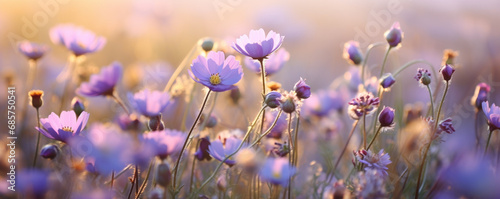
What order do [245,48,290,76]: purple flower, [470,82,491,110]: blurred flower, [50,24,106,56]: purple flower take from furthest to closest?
1. [50,24,106,56]: purple flower
2. [245,48,290,76]: purple flower
3. [470,82,491,110]: blurred flower

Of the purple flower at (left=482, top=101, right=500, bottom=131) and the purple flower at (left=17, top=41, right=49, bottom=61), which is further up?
the purple flower at (left=17, top=41, right=49, bottom=61)

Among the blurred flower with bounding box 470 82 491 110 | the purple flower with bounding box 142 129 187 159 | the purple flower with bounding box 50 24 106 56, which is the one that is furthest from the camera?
the purple flower with bounding box 50 24 106 56

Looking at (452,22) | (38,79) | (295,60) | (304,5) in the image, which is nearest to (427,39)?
(452,22)

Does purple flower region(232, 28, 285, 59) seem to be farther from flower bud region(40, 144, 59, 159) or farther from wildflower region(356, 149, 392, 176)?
flower bud region(40, 144, 59, 159)

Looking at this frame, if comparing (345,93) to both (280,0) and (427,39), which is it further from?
(280,0)

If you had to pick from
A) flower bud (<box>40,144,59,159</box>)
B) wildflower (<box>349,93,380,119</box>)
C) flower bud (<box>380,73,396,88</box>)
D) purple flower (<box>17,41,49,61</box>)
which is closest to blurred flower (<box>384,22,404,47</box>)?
flower bud (<box>380,73,396,88</box>)

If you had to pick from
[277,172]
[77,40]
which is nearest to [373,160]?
[277,172]
